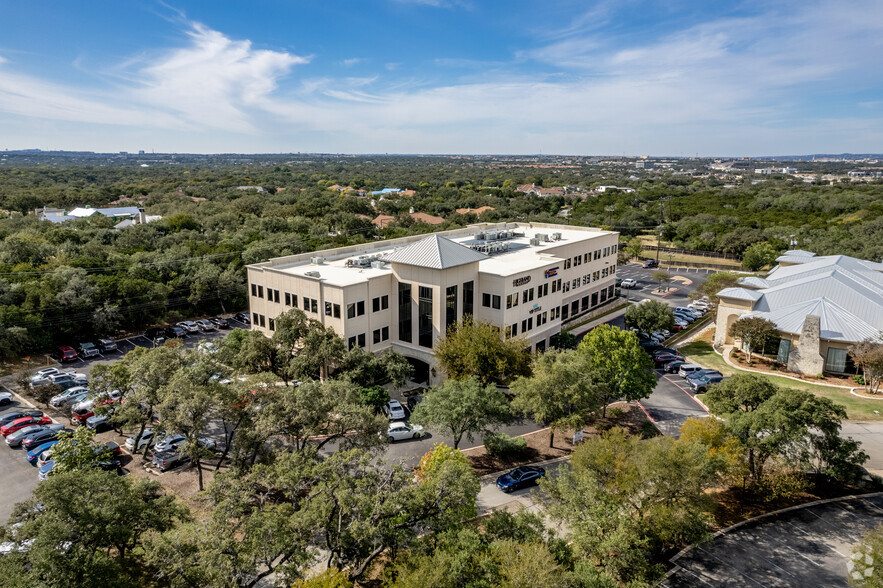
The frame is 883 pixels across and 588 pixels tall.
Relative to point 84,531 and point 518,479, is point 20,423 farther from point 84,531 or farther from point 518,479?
point 518,479

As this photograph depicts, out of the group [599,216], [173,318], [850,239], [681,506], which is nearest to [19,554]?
[681,506]

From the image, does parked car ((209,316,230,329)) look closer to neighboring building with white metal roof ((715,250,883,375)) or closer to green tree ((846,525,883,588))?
neighboring building with white metal roof ((715,250,883,375))

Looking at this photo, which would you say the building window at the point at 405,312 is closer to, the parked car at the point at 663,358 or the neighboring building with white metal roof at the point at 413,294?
the neighboring building with white metal roof at the point at 413,294

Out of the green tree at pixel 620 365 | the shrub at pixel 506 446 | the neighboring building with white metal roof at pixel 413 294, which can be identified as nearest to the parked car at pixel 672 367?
the neighboring building with white metal roof at pixel 413 294

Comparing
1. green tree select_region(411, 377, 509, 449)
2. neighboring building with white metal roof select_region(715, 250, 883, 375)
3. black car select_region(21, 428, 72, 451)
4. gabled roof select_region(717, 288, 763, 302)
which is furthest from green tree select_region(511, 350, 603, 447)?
black car select_region(21, 428, 72, 451)

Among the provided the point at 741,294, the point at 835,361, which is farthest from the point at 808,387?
the point at 741,294
